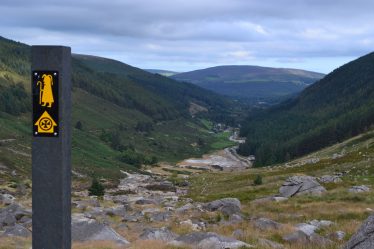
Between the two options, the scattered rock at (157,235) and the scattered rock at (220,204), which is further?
the scattered rock at (220,204)

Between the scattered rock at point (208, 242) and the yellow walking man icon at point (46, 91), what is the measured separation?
9.52m

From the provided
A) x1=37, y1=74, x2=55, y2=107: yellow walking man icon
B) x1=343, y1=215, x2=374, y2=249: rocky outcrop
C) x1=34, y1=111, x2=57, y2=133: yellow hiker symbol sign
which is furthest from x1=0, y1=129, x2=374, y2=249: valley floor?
x1=37, y1=74, x2=55, y2=107: yellow walking man icon

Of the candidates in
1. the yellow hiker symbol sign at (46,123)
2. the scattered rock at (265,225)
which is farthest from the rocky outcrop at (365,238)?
the scattered rock at (265,225)

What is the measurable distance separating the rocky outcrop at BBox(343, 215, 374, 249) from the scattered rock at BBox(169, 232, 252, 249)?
16.9ft

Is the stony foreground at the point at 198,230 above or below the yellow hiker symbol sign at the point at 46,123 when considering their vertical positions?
below

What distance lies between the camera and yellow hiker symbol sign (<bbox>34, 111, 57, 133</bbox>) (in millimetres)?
9961

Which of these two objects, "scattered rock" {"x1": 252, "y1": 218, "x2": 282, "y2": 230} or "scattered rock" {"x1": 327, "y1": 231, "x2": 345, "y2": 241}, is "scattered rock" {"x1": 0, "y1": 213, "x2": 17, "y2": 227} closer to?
"scattered rock" {"x1": 252, "y1": 218, "x2": 282, "y2": 230}

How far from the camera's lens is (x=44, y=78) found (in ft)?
32.3

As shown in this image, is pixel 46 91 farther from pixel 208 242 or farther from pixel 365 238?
pixel 208 242

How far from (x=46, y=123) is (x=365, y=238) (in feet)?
28.6

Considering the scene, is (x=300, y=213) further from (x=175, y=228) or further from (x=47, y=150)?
(x=47, y=150)

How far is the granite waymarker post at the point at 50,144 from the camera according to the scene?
9.86 meters

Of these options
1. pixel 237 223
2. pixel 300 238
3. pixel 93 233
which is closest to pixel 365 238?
pixel 300 238

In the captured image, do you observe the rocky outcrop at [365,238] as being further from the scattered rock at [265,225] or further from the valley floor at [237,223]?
the scattered rock at [265,225]
